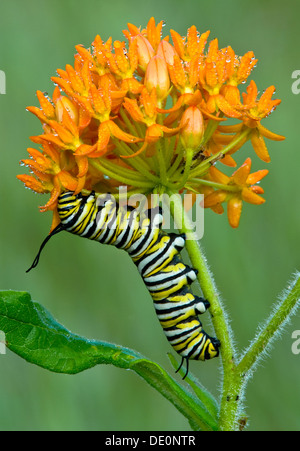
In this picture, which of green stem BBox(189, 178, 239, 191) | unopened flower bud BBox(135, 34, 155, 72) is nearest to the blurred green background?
green stem BBox(189, 178, 239, 191)

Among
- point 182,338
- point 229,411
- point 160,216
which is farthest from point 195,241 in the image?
point 229,411

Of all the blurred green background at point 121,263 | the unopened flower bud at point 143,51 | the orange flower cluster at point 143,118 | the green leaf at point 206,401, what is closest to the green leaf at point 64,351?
the green leaf at point 206,401

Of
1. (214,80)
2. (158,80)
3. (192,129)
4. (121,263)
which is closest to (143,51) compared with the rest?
(158,80)

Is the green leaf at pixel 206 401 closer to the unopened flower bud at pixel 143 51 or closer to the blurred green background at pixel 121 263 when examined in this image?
the unopened flower bud at pixel 143 51

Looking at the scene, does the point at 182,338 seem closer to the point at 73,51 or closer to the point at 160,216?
the point at 160,216

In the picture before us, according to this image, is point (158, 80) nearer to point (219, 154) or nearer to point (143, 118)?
point (143, 118)

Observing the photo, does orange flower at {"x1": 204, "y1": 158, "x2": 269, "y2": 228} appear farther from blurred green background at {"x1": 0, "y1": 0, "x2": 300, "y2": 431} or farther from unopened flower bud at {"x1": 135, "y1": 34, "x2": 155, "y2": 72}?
blurred green background at {"x1": 0, "y1": 0, "x2": 300, "y2": 431}

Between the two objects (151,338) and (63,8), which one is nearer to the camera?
(151,338)
